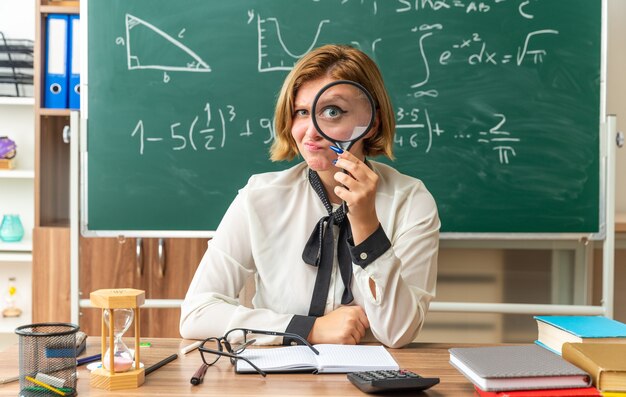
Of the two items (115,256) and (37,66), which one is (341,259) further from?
(37,66)

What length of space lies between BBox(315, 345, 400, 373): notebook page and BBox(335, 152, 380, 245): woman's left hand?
252 millimetres

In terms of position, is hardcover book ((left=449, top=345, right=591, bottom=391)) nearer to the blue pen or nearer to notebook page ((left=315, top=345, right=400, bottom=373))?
notebook page ((left=315, top=345, right=400, bottom=373))

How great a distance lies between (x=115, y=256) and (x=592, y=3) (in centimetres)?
214

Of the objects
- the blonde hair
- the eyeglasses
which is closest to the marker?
the eyeglasses

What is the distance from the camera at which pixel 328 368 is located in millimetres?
1248

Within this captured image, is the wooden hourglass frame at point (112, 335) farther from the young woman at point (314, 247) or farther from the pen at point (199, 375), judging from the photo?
the young woman at point (314, 247)

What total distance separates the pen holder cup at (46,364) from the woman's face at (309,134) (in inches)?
29.9

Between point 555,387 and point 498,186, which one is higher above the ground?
point 498,186

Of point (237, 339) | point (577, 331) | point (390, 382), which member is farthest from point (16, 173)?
point (577, 331)

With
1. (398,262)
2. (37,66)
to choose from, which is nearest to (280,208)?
(398,262)

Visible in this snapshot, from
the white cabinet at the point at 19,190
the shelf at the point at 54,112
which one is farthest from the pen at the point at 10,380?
the white cabinet at the point at 19,190

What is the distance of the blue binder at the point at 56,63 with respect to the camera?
2.87m

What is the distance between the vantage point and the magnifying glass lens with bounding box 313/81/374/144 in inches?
59.7

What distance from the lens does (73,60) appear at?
9.47 ft
